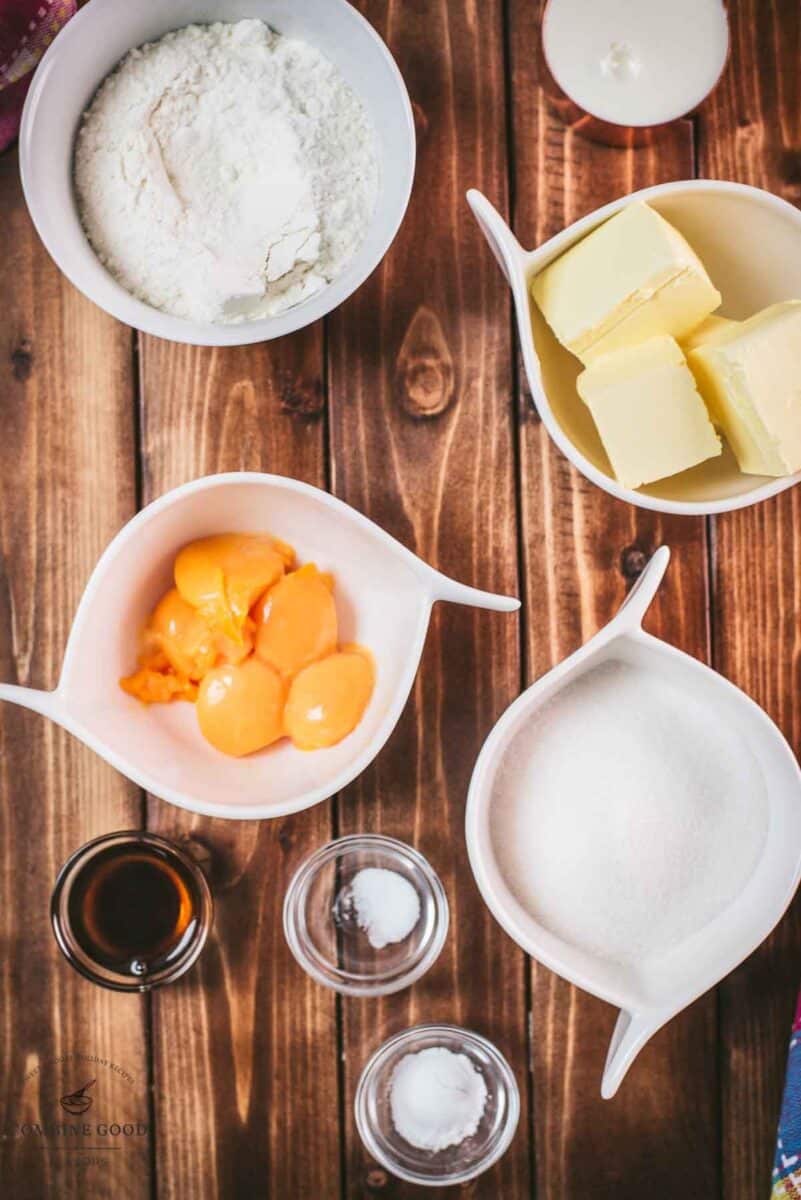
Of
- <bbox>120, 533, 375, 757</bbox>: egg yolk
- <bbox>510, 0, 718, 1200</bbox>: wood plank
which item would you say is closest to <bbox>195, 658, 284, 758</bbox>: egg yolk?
<bbox>120, 533, 375, 757</bbox>: egg yolk

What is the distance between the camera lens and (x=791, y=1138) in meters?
0.79

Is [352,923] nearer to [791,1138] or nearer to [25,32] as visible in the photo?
[791,1138]

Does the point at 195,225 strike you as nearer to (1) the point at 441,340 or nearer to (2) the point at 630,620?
(1) the point at 441,340

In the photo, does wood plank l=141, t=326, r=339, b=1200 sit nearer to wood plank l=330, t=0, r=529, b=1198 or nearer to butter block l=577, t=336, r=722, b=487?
wood plank l=330, t=0, r=529, b=1198

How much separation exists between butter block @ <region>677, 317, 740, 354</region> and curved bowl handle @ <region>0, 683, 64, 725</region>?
0.51 m

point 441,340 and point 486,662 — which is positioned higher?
point 441,340

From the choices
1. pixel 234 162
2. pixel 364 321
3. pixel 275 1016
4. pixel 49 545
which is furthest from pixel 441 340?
pixel 275 1016

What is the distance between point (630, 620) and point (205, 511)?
32cm

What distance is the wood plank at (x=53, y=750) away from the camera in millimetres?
820

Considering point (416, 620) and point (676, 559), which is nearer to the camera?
point (416, 620)

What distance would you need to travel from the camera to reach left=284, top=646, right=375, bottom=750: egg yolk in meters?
0.75

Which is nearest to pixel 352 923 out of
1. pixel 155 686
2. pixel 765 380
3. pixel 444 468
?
pixel 155 686

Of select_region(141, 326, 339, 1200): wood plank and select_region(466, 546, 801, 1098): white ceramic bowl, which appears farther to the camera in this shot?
select_region(141, 326, 339, 1200): wood plank

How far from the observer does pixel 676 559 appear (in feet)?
2.77
